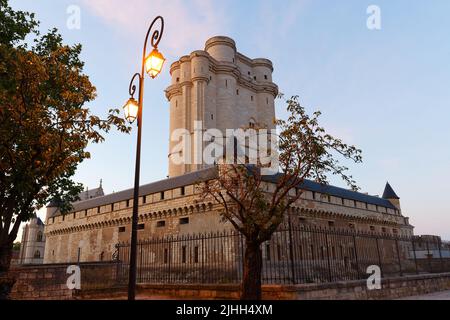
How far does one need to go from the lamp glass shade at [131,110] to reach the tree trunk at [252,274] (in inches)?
184

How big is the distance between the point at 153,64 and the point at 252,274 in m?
6.05

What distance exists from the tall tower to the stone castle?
0.42 feet

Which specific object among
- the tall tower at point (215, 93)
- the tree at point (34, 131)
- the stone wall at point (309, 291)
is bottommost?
the stone wall at point (309, 291)

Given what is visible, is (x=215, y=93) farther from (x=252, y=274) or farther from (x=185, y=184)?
(x=252, y=274)

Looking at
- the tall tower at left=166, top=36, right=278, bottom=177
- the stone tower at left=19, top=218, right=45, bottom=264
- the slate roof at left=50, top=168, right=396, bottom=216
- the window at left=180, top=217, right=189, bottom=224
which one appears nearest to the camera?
the window at left=180, top=217, right=189, bottom=224

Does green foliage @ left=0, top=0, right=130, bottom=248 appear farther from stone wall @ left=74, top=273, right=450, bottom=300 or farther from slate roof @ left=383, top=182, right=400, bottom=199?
slate roof @ left=383, top=182, right=400, bottom=199

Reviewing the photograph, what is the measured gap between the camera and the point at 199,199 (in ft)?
80.5

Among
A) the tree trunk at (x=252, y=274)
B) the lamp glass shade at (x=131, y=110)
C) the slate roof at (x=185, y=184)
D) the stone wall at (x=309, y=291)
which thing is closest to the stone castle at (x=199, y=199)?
the slate roof at (x=185, y=184)

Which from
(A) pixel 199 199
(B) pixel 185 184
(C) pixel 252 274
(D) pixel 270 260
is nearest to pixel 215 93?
(B) pixel 185 184

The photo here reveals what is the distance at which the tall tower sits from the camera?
4484cm

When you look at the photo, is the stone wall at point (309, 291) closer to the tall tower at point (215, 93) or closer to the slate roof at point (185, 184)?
the slate roof at point (185, 184)

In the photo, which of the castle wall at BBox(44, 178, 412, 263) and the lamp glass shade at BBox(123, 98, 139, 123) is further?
the castle wall at BBox(44, 178, 412, 263)

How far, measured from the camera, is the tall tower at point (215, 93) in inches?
1766

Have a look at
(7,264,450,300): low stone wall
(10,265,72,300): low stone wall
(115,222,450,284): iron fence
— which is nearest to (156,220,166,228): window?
(115,222,450,284): iron fence
